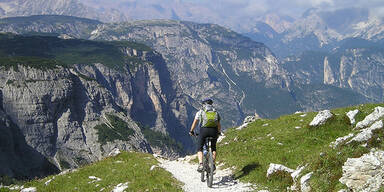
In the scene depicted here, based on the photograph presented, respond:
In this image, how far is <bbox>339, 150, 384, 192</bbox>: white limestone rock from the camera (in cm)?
1222

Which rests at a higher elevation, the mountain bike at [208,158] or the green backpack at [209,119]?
the green backpack at [209,119]

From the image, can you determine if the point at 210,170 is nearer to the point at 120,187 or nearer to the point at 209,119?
the point at 209,119

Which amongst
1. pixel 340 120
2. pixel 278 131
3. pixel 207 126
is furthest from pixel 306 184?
pixel 278 131

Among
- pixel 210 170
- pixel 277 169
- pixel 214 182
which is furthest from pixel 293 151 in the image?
pixel 210 170

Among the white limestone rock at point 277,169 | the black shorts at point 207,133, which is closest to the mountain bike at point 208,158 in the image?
the black shorts at point 207,133

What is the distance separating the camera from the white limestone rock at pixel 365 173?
1222 centimetres

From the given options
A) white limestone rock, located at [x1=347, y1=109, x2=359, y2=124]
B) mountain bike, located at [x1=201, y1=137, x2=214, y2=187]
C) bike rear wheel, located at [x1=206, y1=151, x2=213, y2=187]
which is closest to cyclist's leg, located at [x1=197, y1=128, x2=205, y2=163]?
mountain bike, located at [x1=201, y1=137, x2=214, y2=187]

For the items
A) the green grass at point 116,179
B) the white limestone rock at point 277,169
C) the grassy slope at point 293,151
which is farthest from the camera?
the green grass at point 116,179

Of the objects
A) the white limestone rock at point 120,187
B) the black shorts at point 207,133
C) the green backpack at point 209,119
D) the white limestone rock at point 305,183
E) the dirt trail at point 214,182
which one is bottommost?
the dirt trail at point 214,182

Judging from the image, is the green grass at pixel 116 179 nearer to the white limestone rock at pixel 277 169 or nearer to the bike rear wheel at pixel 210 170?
the bike rear wheel at pixel 210 170

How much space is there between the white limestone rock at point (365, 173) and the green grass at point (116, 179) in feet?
31.2

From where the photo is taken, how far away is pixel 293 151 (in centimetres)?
2566

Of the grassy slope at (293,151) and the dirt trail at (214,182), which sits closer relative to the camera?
the grassy slope at (293,151)

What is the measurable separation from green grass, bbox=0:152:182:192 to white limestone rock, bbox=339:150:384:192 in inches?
375
